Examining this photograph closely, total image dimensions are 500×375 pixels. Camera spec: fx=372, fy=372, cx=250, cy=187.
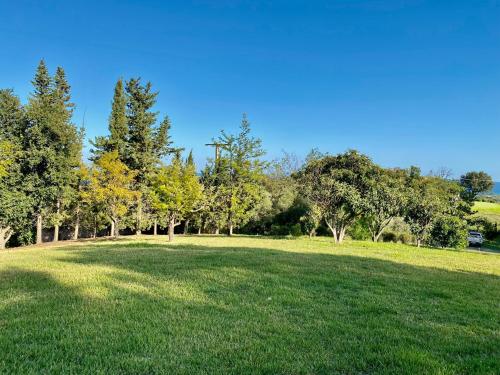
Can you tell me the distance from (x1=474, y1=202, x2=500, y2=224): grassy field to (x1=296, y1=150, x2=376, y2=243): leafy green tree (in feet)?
80.8

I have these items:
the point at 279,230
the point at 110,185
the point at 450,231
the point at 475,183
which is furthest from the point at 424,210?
the point at 475,183

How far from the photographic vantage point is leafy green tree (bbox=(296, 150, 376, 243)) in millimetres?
19547

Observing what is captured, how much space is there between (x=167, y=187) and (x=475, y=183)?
3332 cm

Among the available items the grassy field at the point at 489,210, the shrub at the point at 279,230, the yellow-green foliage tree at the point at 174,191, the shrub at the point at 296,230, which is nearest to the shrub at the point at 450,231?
the shrub at the point at 296,230

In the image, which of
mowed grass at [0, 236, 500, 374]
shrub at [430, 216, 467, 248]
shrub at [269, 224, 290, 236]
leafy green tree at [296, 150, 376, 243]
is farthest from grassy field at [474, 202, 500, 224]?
mowed grass at [0, 236, 500, 374]

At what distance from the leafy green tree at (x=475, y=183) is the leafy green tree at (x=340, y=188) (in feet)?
64.7

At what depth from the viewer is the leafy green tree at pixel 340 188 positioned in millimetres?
19547

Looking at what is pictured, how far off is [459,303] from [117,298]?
5.00 meters

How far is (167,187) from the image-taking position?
20.0m

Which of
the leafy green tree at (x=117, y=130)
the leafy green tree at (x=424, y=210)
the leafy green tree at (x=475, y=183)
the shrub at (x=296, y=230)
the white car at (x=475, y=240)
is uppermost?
the leafy green tree at (x=117, y=130)

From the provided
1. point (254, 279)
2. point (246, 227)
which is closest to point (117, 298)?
point (254, 279)

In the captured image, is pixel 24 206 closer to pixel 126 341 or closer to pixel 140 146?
pixel 140 146

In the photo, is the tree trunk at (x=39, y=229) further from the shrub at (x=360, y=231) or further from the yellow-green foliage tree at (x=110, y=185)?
the shrub at (x=360, y=231)

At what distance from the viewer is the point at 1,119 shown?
24625 mm
